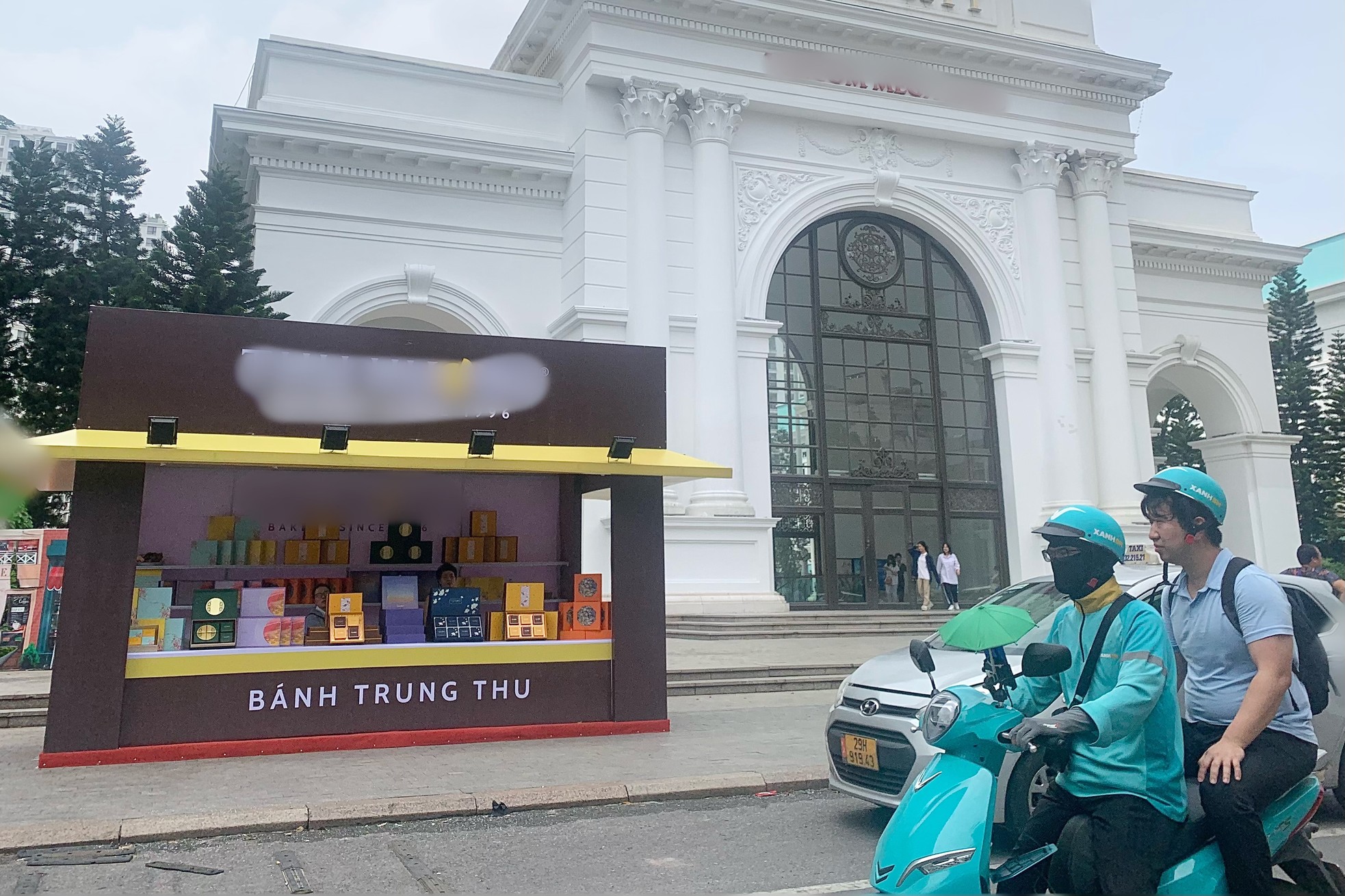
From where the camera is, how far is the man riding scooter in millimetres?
2971

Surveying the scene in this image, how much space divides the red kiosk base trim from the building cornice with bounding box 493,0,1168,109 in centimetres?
1490

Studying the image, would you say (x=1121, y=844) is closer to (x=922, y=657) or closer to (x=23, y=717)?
(x=922, y=657)

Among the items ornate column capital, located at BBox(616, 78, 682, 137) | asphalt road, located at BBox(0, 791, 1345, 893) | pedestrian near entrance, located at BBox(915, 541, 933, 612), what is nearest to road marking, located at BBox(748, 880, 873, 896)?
asphalt road, located at BBox(0, 791, 1345, 893)

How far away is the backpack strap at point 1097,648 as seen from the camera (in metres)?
3.20

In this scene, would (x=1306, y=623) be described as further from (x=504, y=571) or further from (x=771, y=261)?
(x=771, y=261)

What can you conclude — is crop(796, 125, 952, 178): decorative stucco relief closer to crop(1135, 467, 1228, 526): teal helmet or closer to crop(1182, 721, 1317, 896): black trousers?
crop(1135, 467, 1228, 526): teal helmet

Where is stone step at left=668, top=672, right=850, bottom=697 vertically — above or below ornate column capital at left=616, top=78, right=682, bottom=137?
below

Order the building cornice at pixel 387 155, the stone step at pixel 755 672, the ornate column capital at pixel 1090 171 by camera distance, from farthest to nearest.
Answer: the ornate column capital at pixel 1090 171 < the building cornice at pixel 387 155 < the stone step at pixel 755 672

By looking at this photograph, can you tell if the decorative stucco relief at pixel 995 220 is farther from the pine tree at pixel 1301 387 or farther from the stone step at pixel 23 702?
the stone step at pixel 23 702

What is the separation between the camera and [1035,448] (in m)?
21.5

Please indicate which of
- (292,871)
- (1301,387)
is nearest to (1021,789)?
(292,871)

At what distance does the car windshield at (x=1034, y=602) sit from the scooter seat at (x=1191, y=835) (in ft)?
10.5

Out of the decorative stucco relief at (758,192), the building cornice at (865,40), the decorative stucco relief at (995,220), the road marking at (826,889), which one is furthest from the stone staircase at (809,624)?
the building cornice at (865,40)

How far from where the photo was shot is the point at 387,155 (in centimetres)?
1817
